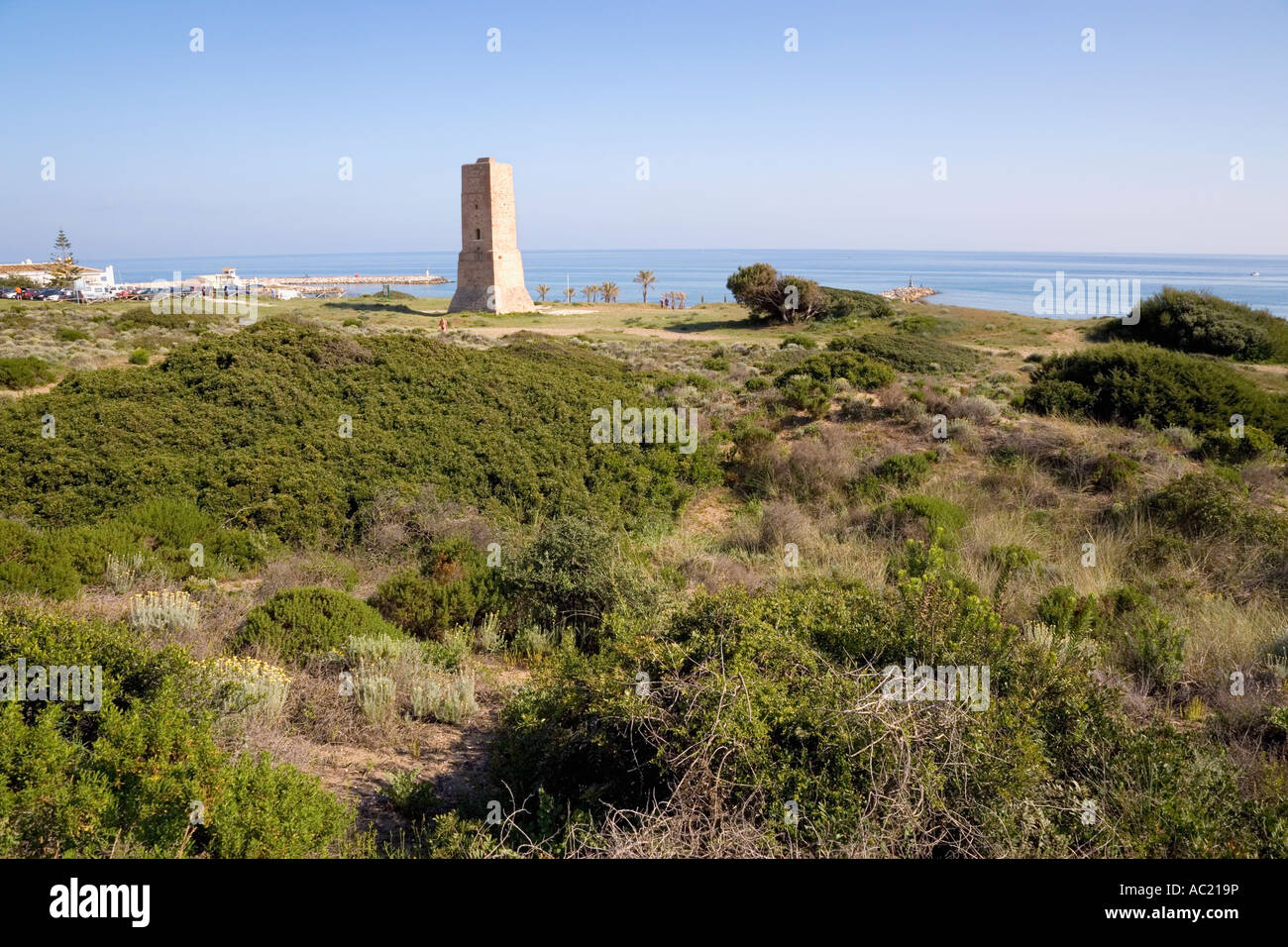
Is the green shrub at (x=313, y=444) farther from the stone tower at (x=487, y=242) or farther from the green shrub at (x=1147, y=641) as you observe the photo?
the stone tower at (x=487, y=242)

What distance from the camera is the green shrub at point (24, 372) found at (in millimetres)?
15195

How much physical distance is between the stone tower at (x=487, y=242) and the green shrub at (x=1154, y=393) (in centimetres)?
3029

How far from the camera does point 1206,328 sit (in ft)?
76.7

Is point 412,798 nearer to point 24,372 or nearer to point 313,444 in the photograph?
point 313,444

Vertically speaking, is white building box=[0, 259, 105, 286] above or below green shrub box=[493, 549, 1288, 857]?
above

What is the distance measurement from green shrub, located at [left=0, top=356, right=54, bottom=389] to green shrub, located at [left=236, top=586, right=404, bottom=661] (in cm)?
1319

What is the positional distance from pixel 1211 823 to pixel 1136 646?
2.89 m

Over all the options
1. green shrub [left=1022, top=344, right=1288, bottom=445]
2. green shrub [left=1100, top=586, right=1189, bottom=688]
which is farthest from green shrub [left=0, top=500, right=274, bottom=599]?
green shrub [left=1022, top=344, right=1288, bottom=445]

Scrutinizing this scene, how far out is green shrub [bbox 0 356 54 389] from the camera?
15195mm

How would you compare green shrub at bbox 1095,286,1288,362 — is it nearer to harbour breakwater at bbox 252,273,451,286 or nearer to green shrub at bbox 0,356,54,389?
green shrub at bbox 0,356,54,389

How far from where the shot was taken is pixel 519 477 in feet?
35.9

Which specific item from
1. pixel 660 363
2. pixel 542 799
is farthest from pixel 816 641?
pixel 660 363

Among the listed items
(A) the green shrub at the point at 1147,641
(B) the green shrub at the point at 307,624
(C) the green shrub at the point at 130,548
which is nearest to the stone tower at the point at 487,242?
(C) the green shrub at the point at 130,548

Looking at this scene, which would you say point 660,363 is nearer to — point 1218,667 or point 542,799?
point 1218,667
